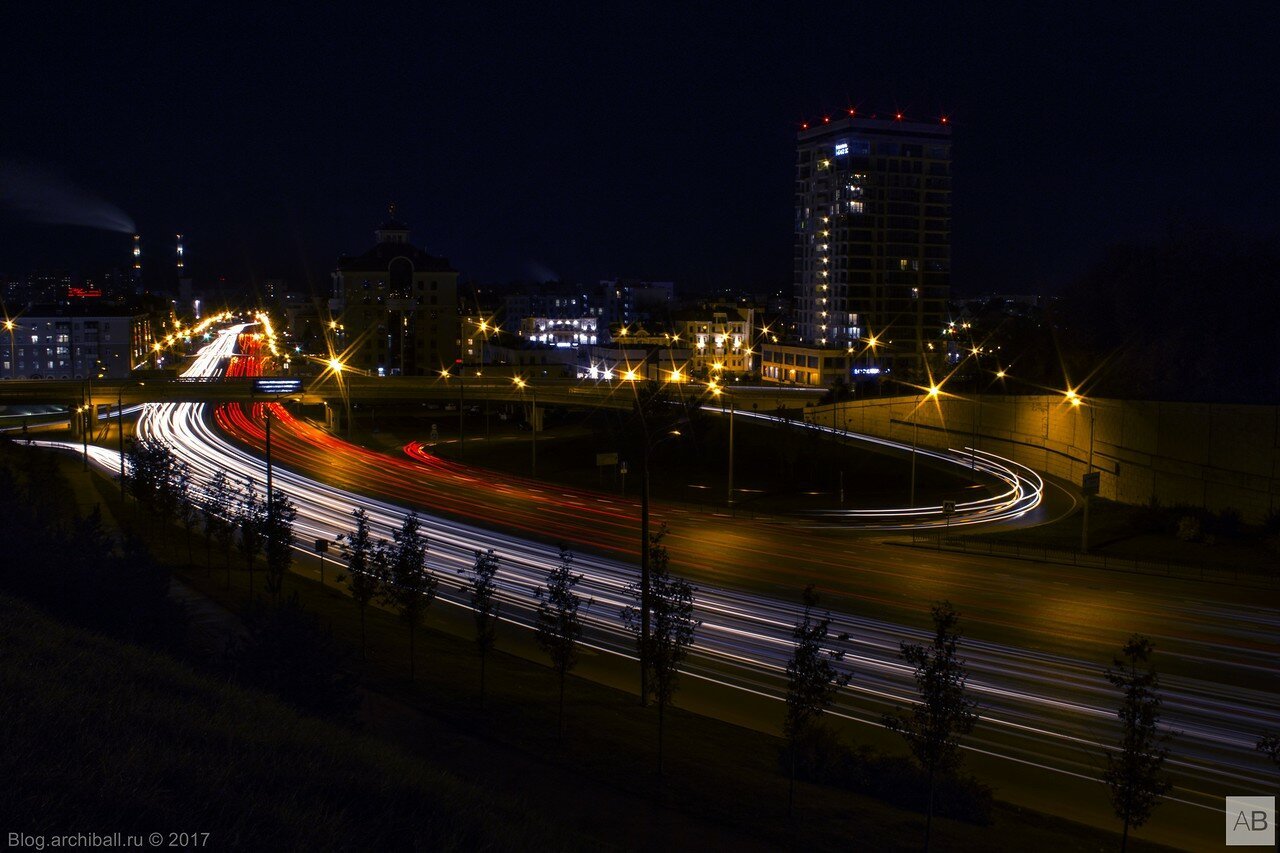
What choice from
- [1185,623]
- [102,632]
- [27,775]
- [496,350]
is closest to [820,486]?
[1185,623]

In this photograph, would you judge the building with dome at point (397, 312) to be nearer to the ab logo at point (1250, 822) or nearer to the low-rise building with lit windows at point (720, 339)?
the low-rise building with lit windows at point (720, 339)

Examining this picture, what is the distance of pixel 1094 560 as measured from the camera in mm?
27688

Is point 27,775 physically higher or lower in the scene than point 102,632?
higher

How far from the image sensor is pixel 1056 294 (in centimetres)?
5369

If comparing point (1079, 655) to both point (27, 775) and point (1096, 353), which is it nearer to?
point (27, 775)

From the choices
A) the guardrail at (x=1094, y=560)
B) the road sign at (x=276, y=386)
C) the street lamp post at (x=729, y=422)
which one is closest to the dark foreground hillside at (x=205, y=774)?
the guardrail at (x=1094, y=560)

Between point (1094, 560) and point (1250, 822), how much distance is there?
52.5 ft

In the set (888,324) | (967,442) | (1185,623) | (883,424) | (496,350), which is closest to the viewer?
(1185,623)

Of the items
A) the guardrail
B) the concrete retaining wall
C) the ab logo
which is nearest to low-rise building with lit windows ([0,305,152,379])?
the concrete retaining wall

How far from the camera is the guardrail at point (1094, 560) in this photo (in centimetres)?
2547

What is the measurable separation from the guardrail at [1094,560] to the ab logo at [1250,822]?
45.5 feet

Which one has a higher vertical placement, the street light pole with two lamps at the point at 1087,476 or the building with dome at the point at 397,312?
the building with dome at the point at 397,312

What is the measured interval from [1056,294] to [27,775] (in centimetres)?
5382

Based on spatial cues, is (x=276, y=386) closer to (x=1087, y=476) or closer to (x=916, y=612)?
(x=1087, y=476)
